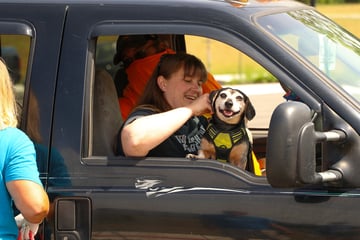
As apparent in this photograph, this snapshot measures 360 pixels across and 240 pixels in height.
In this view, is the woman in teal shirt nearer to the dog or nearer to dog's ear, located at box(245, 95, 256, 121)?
the dog

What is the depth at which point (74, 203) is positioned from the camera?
3.37 meters

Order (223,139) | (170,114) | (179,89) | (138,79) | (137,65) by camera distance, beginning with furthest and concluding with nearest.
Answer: (137,65) < (138,79) < (179,89) < (223,139) < (170,114)

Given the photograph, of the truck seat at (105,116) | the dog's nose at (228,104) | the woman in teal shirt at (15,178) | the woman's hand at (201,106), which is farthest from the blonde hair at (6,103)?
the dog's nose at (228,104)

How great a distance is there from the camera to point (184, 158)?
11.3 ft

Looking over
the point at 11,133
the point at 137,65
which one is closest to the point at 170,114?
the point at 11,133

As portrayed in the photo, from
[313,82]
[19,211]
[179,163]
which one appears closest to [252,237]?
[179,163]

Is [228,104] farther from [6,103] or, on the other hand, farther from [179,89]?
[6,103]

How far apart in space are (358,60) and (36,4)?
55.2 inches

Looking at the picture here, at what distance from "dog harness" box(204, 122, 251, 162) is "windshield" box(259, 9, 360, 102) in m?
0.48

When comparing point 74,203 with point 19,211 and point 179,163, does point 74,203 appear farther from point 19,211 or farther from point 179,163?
point 179,163

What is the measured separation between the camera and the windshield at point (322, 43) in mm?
3432

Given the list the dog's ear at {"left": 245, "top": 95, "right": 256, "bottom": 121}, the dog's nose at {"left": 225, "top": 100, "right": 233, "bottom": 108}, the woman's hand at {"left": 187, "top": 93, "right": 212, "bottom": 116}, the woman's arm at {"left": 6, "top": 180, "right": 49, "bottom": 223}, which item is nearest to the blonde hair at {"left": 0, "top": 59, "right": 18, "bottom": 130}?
the woman's arm at {"left": 6, "top": 180, "right": 49, "bottom": 223}

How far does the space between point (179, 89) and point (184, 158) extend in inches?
23.2

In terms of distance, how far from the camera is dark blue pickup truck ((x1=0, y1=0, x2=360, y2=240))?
318 centimetres
